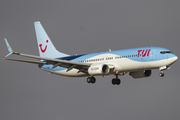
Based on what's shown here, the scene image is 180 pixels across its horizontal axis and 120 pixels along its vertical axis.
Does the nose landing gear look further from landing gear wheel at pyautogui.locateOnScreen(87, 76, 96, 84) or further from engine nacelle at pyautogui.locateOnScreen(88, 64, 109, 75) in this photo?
engine nacelle at pyautogui.locateOnScreen(88, 64, 109, 75)

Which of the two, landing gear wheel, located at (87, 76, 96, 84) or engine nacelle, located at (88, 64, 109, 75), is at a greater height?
engine nacelle, located at (88, 64, 109, 75)

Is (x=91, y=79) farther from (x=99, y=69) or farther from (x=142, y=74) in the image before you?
(x=142, y=74)

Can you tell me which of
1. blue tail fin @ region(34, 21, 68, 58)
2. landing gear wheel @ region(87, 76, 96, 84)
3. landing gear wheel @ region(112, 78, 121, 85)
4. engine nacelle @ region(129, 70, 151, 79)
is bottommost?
landing gear wheel @ region(87, 76, 96, 84)

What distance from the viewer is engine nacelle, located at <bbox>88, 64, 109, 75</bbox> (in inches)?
2532

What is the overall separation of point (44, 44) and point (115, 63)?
791 inches

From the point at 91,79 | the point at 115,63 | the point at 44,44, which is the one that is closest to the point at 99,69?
the point at 115,63

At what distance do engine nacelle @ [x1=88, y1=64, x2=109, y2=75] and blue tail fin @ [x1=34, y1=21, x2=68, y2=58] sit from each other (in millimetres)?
13870

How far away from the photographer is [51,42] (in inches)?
3137

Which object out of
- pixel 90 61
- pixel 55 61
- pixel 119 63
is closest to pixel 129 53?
pixel 119 63

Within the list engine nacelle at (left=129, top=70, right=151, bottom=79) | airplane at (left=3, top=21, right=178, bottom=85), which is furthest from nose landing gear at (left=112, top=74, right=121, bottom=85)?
engine nacelle at (left=129, top=70, right=151, bottom=79)

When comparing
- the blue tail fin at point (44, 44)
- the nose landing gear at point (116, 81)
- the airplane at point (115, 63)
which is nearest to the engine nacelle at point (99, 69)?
the airplane at point (115, 63)

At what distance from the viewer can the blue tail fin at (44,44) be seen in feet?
257

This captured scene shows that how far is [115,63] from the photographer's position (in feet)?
214

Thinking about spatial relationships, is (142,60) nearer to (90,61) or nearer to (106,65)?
(106,65)
